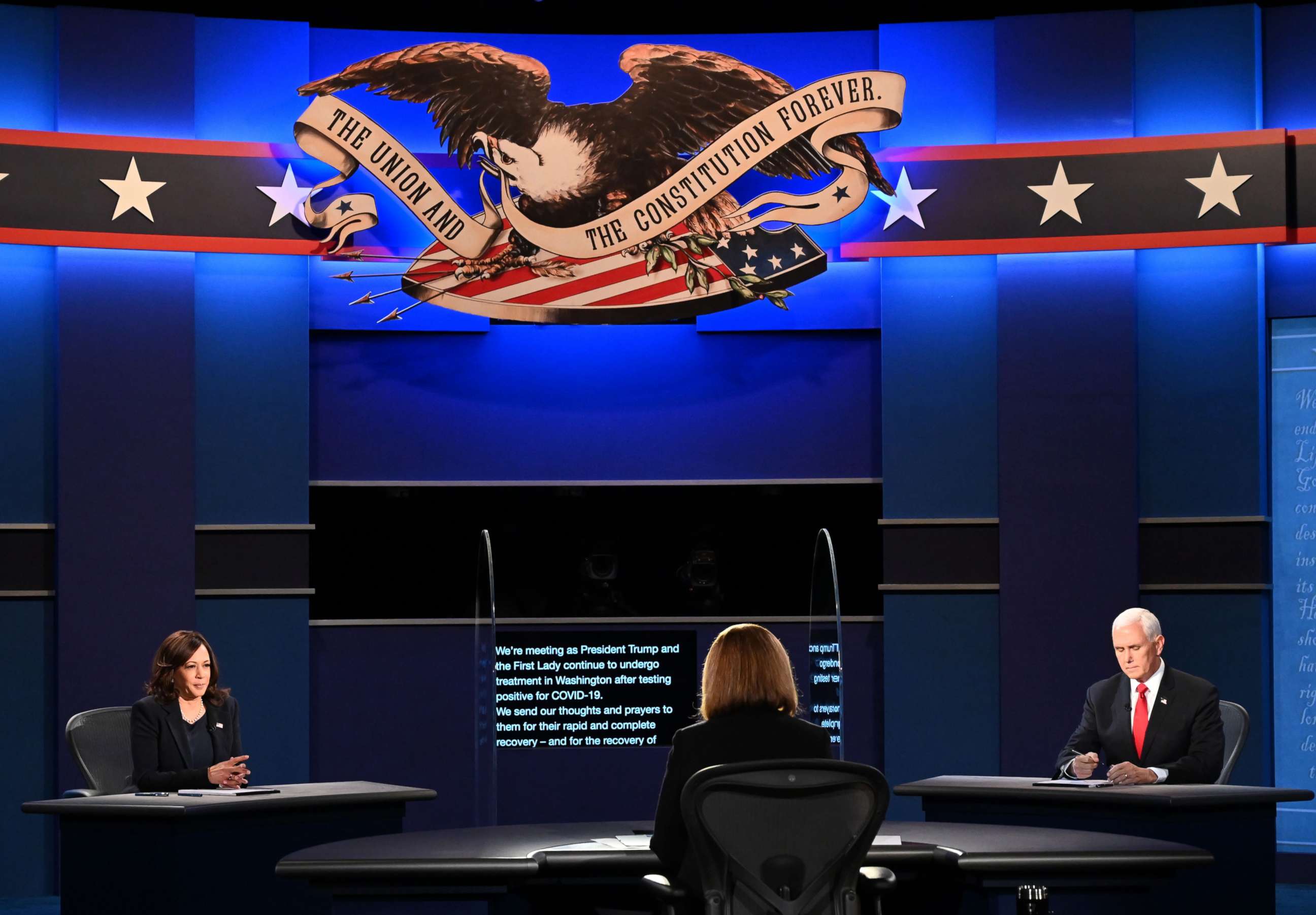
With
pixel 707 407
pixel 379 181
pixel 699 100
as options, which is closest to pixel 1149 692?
pixel 707 407

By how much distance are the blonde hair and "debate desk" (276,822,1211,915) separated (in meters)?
0.40

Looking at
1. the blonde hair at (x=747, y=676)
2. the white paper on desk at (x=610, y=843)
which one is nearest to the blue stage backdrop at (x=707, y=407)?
the white paper on desk at (x=610, y=843)

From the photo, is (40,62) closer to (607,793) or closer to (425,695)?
(425,695)

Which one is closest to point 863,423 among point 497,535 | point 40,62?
point 497,535

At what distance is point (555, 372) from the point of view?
687 cm

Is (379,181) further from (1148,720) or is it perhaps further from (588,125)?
(1148,720)

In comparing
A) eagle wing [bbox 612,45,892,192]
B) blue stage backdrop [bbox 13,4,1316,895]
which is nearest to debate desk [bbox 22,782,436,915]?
blue stage backdrop [bbox 13,4,1316,895]

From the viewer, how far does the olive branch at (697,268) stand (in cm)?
669

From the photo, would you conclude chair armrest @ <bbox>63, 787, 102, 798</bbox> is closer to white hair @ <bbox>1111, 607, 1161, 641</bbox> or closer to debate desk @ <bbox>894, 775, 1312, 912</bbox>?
debate desk @ <bbox>894, 775, 1312, 912</bbox>

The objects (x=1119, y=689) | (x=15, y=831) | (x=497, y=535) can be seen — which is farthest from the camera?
(x=497, y=535)

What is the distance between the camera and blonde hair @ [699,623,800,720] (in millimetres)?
3279

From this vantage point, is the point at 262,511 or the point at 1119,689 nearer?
the point at 1119,689

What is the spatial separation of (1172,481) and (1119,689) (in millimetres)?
1942

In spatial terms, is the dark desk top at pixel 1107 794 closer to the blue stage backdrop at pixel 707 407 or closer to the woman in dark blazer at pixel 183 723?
the blue stage backdrop at pixel 707 407
